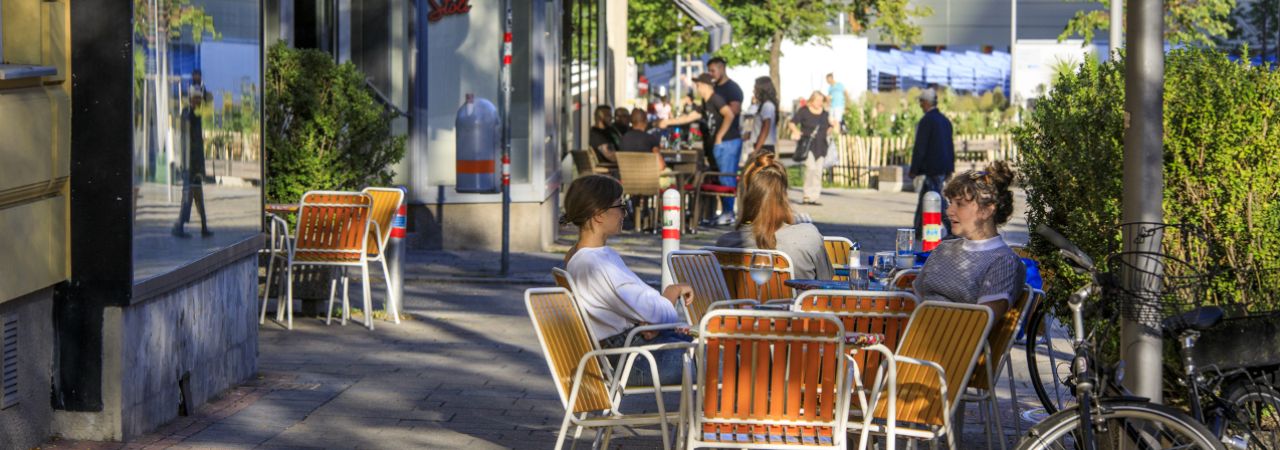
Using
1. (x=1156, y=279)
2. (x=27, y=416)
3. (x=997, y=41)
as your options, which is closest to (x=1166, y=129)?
(x=1156, y=279)

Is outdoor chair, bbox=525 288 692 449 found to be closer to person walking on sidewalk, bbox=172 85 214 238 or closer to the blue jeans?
person walking on sidewalk, bbox=172 85 214 238

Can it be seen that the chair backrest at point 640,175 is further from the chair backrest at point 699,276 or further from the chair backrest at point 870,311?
the chair backrest at point 870,311

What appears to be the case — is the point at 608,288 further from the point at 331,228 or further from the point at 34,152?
the point at 331,228

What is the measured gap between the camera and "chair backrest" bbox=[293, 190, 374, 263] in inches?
431

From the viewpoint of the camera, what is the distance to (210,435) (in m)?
7.59

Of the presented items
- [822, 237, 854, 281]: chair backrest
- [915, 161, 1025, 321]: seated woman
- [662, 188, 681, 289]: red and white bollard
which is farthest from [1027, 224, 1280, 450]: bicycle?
[662, 188, 681, 289]: red and white bollard

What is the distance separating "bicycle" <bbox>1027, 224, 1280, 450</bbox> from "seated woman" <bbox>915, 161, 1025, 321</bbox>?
751 millimetres

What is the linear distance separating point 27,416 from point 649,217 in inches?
473

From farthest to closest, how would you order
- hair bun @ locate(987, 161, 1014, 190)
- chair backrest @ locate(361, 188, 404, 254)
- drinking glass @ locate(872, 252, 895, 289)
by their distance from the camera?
chair backrest @ locate(361, 188, 404, 254) < hair bun @ locate(987, 161, 1014, 190) < drinking glass @ locate(872, 252, 895, 289)

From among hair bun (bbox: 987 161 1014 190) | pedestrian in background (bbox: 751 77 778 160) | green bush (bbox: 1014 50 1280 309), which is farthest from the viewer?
pedestrian in background (bbox: 751 77 778 160)

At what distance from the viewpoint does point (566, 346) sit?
609 centimetres

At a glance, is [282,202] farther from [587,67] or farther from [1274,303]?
[587,67]

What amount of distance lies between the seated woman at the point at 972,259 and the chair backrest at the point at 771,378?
1329mm

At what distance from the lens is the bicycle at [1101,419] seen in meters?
5.06
